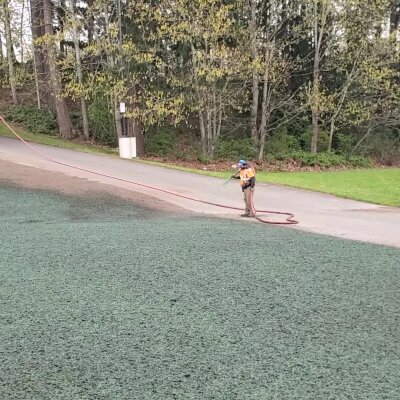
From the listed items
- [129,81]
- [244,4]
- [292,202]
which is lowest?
[292,202]

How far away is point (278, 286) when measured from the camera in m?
5.23

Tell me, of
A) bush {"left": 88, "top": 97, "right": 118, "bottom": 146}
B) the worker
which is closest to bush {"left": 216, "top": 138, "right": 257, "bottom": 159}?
bush {"left": 88, "top": 97, "right": 118, "bottom": 146}

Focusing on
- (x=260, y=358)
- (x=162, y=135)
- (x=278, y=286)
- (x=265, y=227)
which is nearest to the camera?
(x=260, y=358)

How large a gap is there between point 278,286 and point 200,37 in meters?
16.1

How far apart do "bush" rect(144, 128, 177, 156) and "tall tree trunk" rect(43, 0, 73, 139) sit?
3.96 metres

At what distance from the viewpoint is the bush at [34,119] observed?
24.3 m

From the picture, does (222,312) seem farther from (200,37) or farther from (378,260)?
(200,37)

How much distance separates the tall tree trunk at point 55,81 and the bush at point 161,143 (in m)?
3.96

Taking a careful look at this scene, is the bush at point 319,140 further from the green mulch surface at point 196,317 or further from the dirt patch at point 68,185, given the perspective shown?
the green mulch surface at point 196,317

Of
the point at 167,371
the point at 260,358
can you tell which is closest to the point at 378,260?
the point at 260,358

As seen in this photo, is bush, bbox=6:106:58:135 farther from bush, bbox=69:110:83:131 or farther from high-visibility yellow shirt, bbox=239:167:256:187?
high-visibility yellow shirt, bbox=239:167:256:187

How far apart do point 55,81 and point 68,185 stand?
11.3 metres

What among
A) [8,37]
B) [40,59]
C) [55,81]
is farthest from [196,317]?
[40,59]

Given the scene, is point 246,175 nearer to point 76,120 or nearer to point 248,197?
point 248,197
